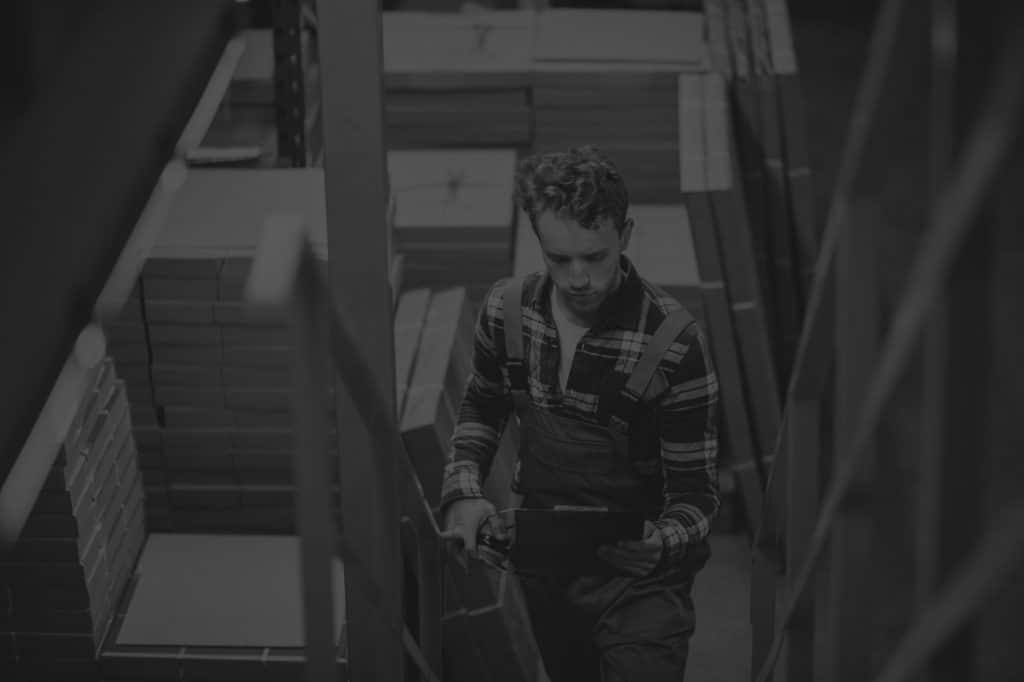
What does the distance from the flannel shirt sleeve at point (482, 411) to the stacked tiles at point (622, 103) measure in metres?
3.01

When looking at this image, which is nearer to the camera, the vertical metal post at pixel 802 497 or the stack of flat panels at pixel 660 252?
the vertical metal post at pixel 802 497

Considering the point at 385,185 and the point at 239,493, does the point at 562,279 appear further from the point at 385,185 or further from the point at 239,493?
the point at 239,493

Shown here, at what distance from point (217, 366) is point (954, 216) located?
3668 millimetres

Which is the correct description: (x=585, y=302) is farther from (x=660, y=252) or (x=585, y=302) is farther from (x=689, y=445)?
(x=660, y=252)

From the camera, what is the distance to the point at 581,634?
3.60 m

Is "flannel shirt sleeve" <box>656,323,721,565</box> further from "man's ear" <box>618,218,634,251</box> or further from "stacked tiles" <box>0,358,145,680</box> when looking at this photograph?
"stacked tiles" <box>0,358,145,680</box>

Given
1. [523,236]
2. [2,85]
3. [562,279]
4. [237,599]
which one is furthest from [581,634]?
[523,236]

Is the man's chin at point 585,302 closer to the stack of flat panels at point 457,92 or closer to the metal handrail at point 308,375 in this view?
the metal handrail at point 308,375

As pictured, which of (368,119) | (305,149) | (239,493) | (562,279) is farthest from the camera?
(305,149)

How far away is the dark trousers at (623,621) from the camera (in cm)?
341

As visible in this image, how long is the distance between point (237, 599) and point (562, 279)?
6.75ft

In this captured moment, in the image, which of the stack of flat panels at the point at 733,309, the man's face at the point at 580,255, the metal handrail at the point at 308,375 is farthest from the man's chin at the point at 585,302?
the stack of flat panels at the point at 733,309

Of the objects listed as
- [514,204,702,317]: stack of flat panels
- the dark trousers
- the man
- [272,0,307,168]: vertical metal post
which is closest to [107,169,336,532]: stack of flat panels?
[272,0,307,168]: vertical metal post

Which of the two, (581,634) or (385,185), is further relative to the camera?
(581,634)
